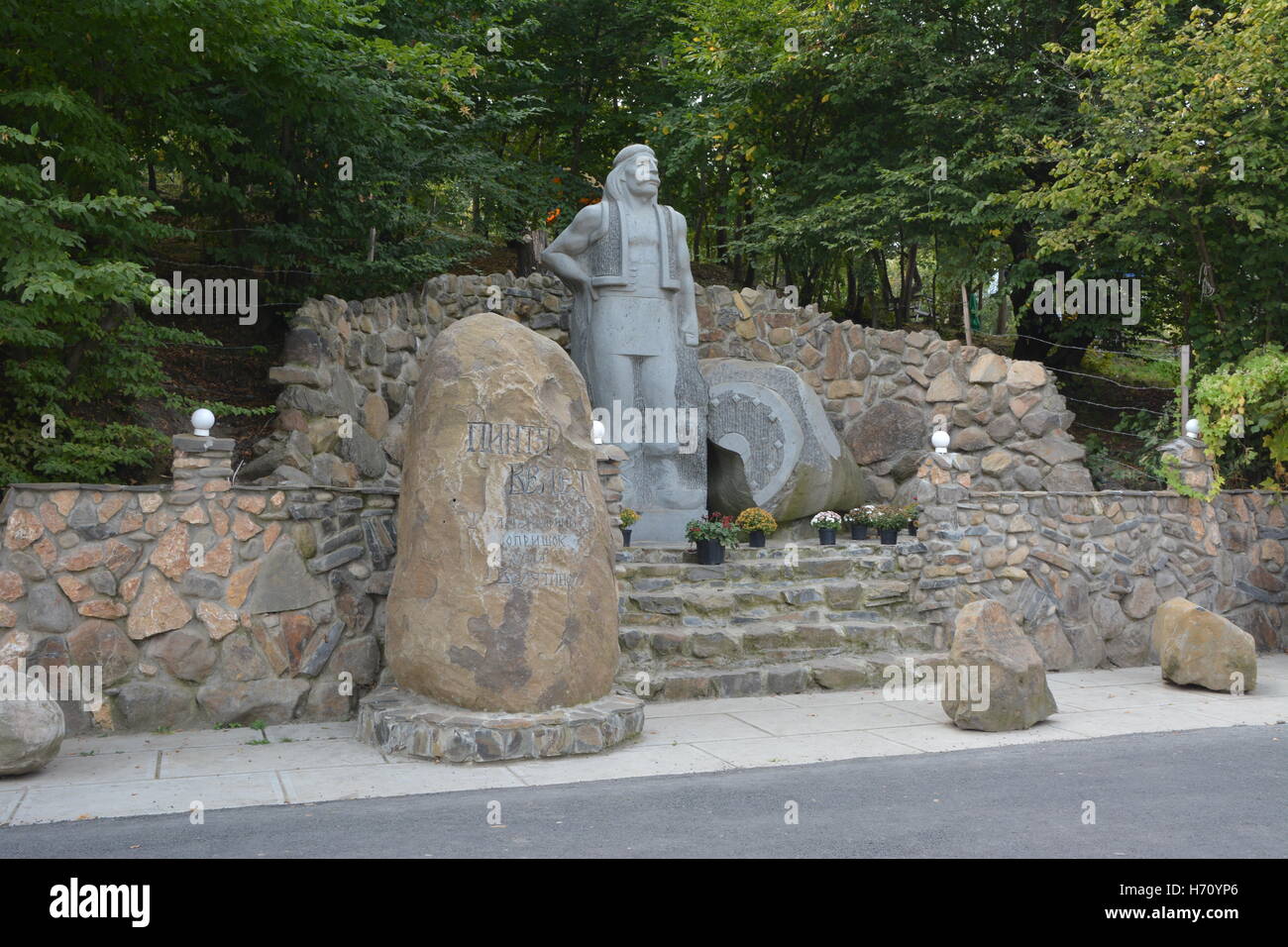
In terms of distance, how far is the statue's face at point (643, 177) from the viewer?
10.4 m

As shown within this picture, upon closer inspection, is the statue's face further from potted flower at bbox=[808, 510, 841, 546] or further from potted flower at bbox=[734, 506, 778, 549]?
potted flower at bbox=[808, 510, 841, 546]

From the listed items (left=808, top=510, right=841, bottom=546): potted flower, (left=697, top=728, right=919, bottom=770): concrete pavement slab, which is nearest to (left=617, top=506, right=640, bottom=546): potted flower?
(left=808, top=510, right=841, bottom=546): potted flower

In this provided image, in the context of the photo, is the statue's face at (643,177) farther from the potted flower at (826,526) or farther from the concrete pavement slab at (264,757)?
the concrete pavement slab at (264,757)

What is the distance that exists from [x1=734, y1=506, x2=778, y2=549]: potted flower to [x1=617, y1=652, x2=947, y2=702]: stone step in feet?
4.56

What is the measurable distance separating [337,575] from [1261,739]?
20.5ft

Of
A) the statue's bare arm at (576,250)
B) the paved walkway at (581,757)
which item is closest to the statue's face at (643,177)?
the statue's bare arm at (576,250)

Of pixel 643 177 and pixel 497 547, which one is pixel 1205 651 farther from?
pixel 643 177

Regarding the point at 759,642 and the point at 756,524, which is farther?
the point at 756,524

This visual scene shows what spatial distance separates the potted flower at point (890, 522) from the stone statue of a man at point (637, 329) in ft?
5.41

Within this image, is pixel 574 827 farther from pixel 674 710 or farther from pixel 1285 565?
Result: pixel 1285 565

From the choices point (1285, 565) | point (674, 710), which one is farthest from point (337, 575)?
point (1285, 565)

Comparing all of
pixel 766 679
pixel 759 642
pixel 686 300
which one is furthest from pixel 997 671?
pixel 686 300

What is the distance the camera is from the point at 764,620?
9.12 metres

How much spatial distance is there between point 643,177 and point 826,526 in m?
3.69
